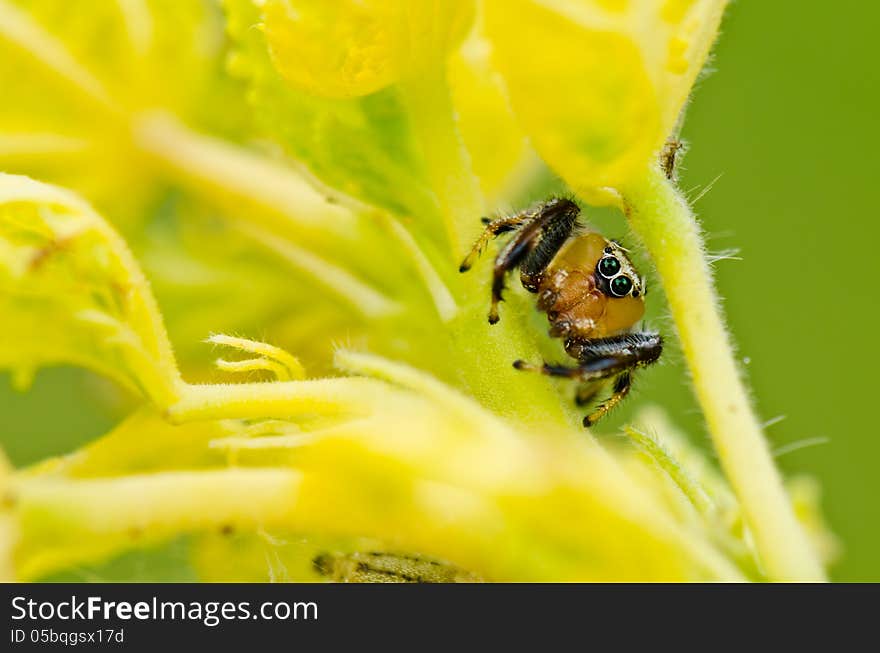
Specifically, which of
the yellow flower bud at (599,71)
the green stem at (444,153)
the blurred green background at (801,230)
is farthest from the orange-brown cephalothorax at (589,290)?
the blurred green background at (801,230)

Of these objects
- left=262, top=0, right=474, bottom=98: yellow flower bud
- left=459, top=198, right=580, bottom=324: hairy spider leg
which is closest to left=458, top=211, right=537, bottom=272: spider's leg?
left=459, top=198, right=580, bottom=324: hairy spider leg

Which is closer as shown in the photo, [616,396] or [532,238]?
[532,238]

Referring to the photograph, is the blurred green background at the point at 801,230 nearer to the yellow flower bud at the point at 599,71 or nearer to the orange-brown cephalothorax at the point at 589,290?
the orange-brown cephalothorax at the point at 589,290

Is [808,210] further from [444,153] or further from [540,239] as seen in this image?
[444,153]

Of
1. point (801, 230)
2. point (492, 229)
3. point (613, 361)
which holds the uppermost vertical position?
point (801, 230)

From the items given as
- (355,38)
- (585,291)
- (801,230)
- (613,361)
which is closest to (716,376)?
(613,361)

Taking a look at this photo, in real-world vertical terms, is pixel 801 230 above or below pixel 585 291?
above

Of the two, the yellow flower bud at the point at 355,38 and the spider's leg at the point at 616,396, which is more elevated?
the yellow flower bud at the point at 355,38
